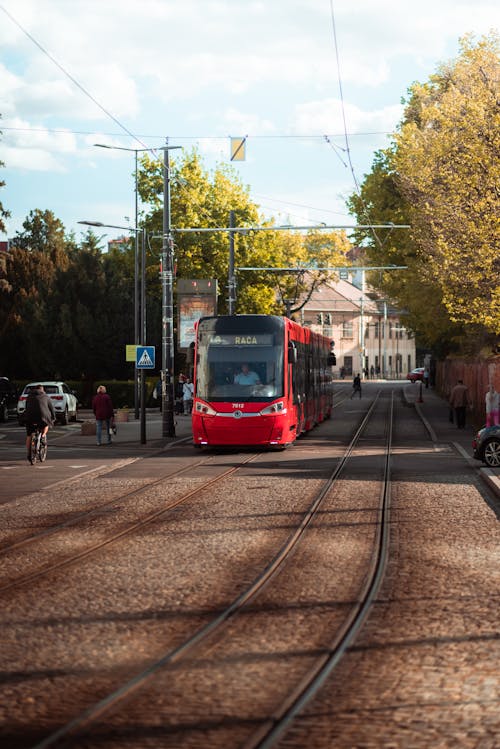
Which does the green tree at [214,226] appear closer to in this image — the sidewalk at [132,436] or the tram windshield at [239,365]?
the sidewalk at [132,436]

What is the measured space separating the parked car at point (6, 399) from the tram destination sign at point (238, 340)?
23.4 meters

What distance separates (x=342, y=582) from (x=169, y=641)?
2726 millimetres

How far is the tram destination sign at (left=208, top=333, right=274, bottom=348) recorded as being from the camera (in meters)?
27.5

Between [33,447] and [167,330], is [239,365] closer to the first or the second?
[33,447]

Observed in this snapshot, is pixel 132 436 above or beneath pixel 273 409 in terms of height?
beneath

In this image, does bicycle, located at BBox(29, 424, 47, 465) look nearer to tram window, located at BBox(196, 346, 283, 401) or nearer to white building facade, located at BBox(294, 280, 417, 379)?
tram window, located at BBox(196, 346, 283, 401)

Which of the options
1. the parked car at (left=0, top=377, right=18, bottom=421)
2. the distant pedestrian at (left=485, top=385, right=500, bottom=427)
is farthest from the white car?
the distant pedestrian at (left=485, top=385, right=500, bottom=427)


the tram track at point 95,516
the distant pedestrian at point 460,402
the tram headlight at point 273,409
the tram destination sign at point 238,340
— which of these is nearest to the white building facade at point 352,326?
the distant pedestrian at point 460,402

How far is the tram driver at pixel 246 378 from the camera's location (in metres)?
27.1

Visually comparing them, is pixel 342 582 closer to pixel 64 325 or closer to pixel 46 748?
pixel 46 748

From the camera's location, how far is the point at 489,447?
23375mm

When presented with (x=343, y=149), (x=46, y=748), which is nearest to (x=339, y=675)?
(x=46, y=748)

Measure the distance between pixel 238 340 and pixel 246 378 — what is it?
96cm

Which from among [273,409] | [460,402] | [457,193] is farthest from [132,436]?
[457,193]
